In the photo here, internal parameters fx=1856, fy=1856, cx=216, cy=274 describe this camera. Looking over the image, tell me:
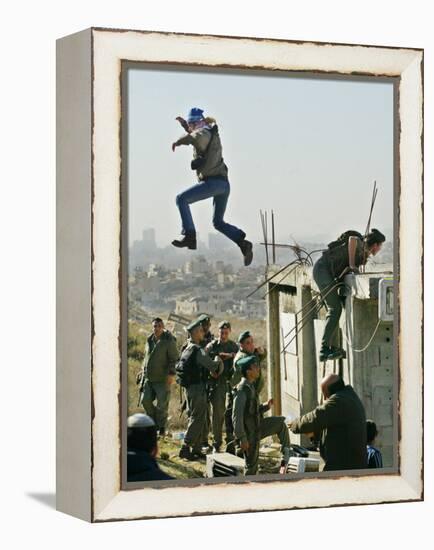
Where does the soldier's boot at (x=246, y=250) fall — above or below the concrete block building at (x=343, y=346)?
above

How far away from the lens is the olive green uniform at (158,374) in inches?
466

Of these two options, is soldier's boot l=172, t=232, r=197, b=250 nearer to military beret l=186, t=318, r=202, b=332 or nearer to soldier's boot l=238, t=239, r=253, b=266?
soldier's boot l=238, t=239, r=253, b=266

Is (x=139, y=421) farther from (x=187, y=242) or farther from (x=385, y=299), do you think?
(x=385, y=299)

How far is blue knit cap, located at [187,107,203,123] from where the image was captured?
39.1ft

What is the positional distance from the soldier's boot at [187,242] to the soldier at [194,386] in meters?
0.49

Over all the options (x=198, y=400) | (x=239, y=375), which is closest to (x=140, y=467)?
(x=198, y=400)

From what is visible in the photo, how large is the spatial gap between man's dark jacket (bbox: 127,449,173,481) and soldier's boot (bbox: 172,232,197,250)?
135 centimetres

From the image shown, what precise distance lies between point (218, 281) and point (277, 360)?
70cm

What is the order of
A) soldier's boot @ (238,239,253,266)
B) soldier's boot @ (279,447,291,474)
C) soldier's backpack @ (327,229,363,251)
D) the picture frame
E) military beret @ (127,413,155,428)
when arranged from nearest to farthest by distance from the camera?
the picture frame, military beret @ (127,413,155,428), soldier's boot @ (238,239,253,266), soldier's boot @ (279,447,291,474), soldier's backpack @ (327,229,363,251)

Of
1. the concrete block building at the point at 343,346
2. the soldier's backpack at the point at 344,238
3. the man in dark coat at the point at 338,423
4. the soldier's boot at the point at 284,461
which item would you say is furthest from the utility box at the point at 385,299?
the soldier's boot at the point at 284,461


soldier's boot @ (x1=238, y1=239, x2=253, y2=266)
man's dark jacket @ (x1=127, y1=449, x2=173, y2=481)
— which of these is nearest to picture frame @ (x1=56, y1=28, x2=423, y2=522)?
man's dark jacket @ (x1=127, y1=449, x2=173, y2=481)

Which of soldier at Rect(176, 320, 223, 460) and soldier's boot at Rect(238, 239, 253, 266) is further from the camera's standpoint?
soldier's boot at Rect(238, 239, 253, 266)

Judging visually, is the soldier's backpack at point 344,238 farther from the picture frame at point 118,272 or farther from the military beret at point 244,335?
the military beret at point 244,335

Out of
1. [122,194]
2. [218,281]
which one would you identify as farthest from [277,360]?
[122,194]
